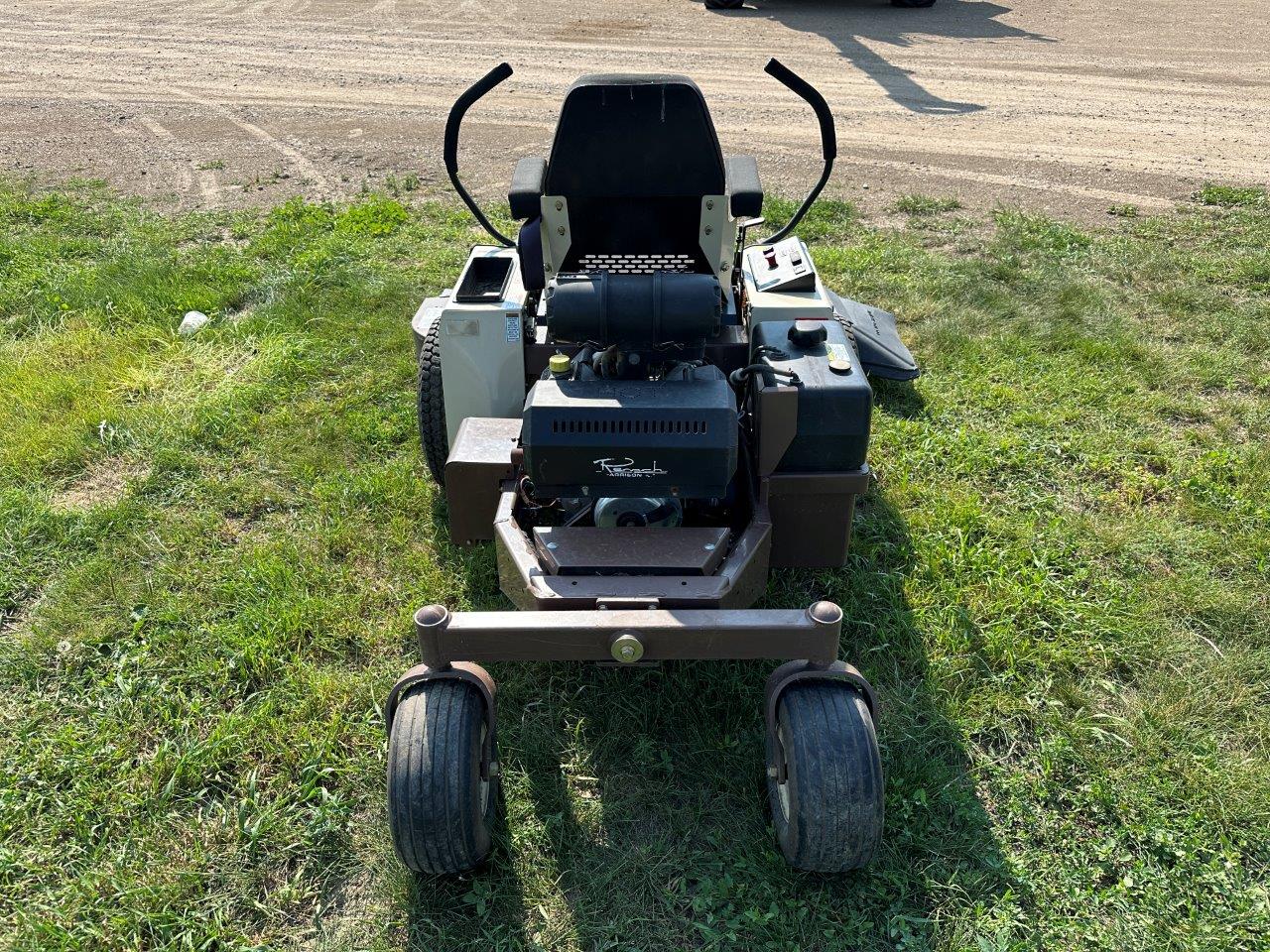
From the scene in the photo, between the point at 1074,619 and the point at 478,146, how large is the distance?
7.43 m

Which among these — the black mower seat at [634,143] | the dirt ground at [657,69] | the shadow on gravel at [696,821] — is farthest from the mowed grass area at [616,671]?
the dirt ground at [657,69]

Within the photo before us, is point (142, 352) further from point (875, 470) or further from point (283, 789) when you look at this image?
point (875, 470)

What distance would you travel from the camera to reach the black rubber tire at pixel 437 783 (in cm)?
253

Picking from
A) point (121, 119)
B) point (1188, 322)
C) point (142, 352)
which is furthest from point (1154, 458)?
point (121, 119)

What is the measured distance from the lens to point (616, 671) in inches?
134

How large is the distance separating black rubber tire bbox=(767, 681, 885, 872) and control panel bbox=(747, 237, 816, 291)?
6.62 feet

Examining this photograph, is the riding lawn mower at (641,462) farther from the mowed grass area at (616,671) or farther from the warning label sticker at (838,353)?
the mowed grass area at (616,671)

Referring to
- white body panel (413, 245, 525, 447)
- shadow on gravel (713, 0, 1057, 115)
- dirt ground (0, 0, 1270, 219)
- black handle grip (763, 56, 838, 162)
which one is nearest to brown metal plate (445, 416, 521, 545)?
white body panel (413, 245, 525, 447)

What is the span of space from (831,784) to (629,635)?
2.13ft

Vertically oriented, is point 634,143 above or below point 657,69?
above

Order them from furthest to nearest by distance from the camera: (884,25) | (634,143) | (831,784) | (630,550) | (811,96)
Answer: (884,25)
(811,96)
(634,143)
(630,550)
(831,784)

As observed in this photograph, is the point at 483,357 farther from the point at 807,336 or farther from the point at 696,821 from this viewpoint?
the point at 696,821

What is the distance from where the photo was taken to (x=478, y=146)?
928 centimetres

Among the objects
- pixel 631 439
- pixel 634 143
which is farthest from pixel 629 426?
pixel 634 143
